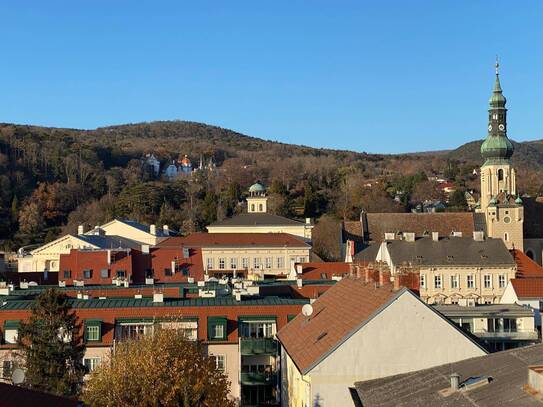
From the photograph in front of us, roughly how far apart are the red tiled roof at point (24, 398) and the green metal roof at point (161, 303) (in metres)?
14.0

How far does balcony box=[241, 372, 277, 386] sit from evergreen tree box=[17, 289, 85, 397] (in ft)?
23.0

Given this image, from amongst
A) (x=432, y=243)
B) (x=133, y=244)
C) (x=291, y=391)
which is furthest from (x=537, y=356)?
(x=133, y=244)

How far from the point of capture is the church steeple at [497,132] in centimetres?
8112

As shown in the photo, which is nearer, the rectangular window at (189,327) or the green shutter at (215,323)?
the rectangular window at (189,327)

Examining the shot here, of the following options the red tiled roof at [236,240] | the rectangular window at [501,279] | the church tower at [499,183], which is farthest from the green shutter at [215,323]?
the church tower at [499,183]

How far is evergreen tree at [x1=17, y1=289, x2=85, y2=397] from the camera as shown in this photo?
89.0ft

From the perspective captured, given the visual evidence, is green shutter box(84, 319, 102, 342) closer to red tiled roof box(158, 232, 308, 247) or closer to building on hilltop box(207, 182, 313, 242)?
red tiled roof box(158, 232, 308, 247)

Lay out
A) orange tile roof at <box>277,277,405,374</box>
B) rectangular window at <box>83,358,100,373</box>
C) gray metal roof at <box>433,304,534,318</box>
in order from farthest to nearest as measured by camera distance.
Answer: gray metal roof at <box>433,304,534,318</box> → rectangular window at <box>83,358,100,373</box> → orange tile roof at <box>277,277,405,374</box>

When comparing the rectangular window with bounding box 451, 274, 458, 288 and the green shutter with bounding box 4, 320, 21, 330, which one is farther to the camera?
the rectangular window with bounding box 451, 274, 458, 288

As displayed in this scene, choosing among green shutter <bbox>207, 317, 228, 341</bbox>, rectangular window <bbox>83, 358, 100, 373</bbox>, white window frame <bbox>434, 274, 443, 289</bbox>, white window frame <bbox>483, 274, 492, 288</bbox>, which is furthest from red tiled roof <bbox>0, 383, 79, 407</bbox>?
white window frame <bbox>483, 274, 492, 288</bbox>

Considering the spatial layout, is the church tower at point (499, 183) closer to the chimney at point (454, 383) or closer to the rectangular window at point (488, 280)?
the rectangular window at point (488, 280)

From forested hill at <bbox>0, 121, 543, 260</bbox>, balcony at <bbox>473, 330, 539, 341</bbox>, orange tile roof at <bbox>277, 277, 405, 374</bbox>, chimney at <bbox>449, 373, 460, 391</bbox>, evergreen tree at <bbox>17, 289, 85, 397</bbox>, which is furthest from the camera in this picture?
forested hill at <bbox>0, 121, 543, 260</bbox>

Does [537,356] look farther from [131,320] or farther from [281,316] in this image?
[131,320]

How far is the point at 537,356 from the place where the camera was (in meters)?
18.0
